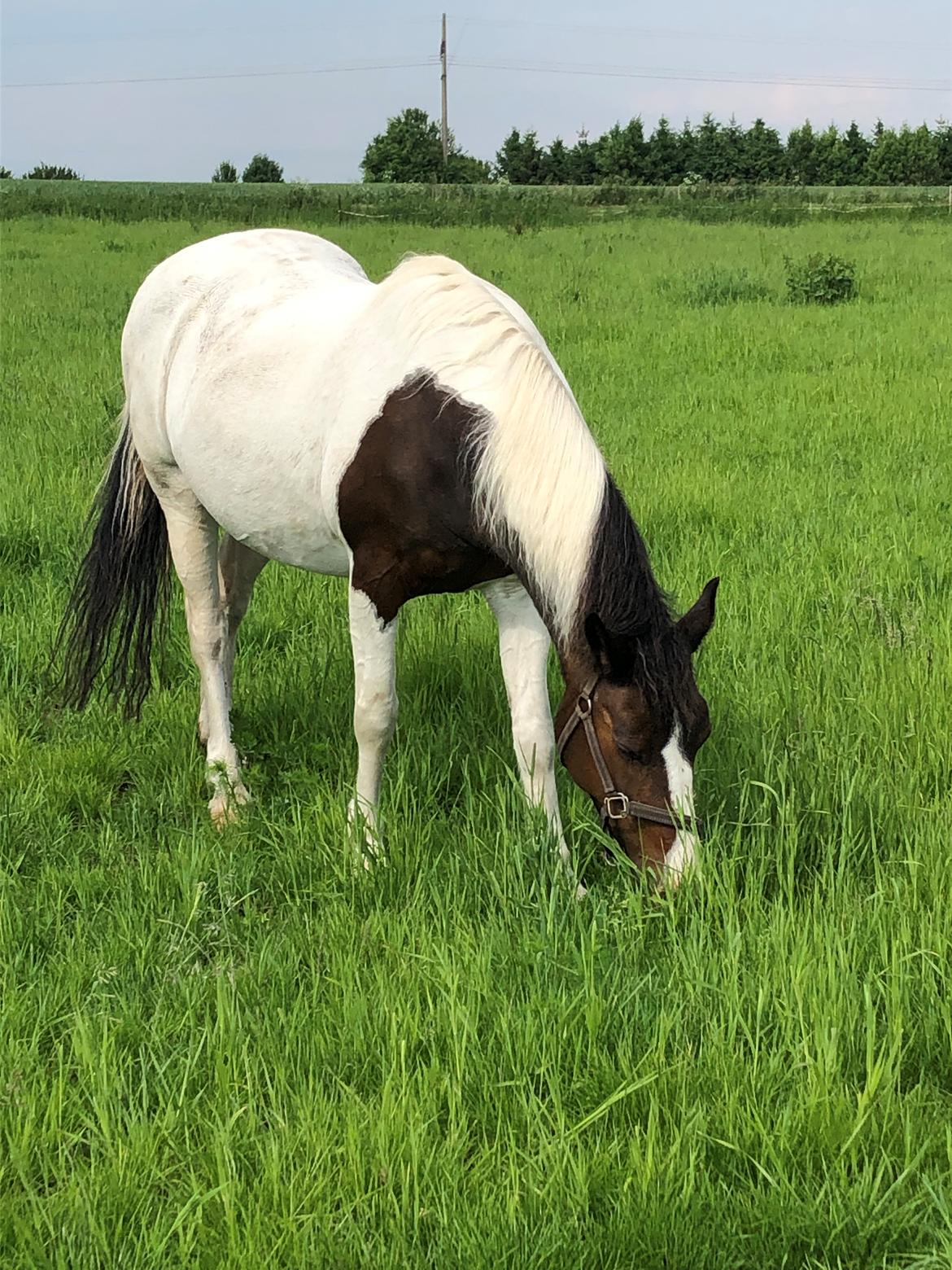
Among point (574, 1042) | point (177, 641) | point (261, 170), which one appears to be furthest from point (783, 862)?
point (261, 170)

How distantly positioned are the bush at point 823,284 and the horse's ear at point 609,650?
1196 centimetres

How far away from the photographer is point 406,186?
47594 millimetres

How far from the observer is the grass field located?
72.6 inches

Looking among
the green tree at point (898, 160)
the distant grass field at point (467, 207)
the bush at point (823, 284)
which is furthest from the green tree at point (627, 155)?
the bush at point (823, 284)

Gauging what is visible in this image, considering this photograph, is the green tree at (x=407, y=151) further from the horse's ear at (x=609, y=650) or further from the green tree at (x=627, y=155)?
the horse's ear at (x=609, y=650)

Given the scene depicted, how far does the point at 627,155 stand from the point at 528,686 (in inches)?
3035

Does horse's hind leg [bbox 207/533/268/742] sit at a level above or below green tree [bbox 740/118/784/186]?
below

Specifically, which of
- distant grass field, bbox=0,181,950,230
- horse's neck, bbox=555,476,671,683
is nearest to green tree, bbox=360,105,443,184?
distant grass field, bbox=0,181,950,230

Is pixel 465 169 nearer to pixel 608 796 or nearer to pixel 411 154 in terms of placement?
pixel 411 154

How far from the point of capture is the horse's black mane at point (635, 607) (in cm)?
254

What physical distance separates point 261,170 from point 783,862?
86.2m

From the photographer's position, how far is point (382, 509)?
10.0 feet

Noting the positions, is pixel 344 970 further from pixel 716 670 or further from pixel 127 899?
pixel 716 670

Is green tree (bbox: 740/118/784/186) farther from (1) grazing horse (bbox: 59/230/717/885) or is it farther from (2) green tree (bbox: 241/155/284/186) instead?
(1) grazing horse (bbox: 59/230/717/885)
